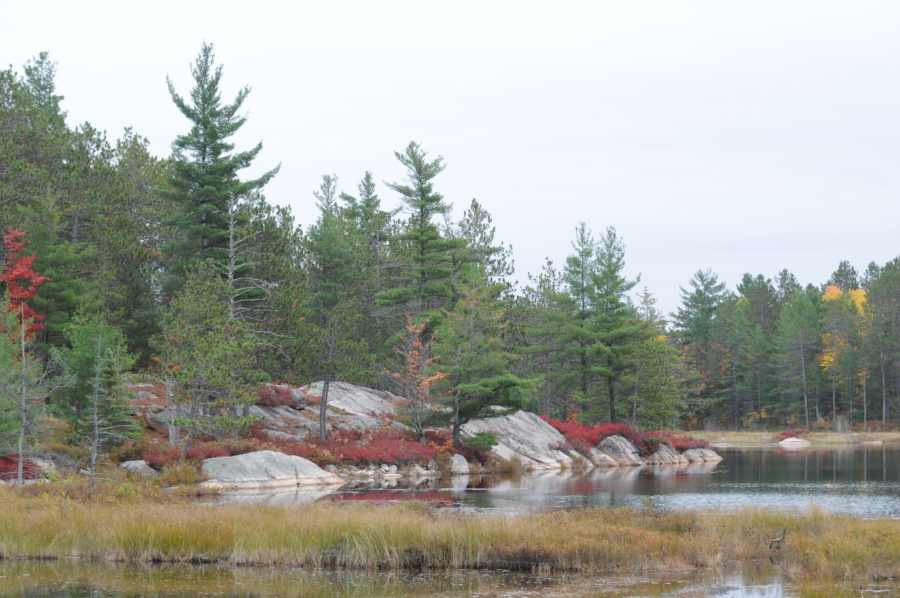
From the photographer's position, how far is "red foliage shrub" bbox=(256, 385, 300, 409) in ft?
155

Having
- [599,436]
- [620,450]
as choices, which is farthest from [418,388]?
[620,450]

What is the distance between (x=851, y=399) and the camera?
95938mm

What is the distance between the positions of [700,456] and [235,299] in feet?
130

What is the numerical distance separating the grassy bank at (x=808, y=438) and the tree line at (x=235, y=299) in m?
13.8

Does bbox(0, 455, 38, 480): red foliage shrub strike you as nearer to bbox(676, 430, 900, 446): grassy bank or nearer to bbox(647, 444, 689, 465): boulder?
bbox(647, 444, 689, 465): boulder

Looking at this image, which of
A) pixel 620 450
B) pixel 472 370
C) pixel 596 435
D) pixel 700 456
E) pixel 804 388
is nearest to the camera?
pixel 472 370

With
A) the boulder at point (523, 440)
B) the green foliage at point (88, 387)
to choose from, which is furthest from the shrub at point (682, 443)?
the green foliage at point (88, 387)

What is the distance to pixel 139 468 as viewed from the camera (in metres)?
34.1

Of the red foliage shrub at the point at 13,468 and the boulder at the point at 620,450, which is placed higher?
the red foliage shrub at the point at 13,468

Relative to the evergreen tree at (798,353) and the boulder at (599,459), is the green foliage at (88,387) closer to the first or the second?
the boulder at (599,459)

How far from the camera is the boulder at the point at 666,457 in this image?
204ft

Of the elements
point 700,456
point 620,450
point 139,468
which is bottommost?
point 700,456

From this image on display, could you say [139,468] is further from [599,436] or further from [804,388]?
[804,388]

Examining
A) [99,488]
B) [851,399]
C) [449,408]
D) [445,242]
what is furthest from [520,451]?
[851,399]
